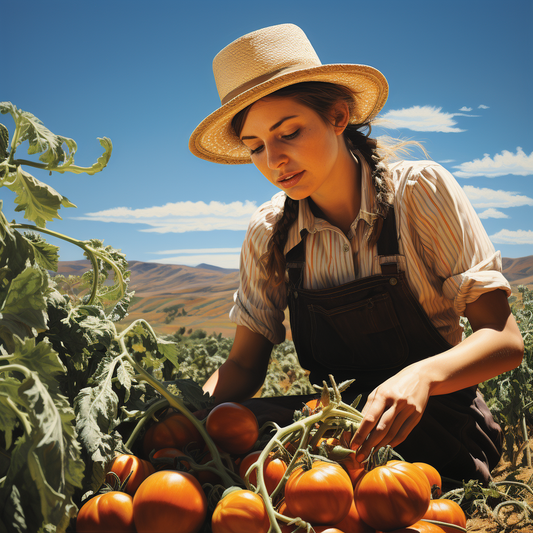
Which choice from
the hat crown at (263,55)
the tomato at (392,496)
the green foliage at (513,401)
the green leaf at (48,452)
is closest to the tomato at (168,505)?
the green leaf at (48,452)

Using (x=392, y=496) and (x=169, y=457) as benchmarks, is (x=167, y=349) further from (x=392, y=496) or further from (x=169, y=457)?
(x=392, y=496)

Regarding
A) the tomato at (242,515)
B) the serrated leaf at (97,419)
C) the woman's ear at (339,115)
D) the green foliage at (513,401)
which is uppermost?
the woman's ear at (339,115)

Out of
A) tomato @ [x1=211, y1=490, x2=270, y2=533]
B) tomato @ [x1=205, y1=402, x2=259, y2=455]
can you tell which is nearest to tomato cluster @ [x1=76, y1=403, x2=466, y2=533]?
tomato @ [x1=211, y1=490, x2=270, y2=533]

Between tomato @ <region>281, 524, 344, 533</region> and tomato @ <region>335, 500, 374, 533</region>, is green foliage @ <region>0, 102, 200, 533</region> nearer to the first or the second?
tomato @ <region>281, 524, 344, 533</region>

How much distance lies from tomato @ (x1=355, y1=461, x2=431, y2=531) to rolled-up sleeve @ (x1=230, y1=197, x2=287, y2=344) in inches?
43.7

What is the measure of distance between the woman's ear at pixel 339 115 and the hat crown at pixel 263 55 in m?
0.17

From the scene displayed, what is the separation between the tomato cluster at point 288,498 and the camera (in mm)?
852

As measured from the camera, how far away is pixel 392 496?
859 mm

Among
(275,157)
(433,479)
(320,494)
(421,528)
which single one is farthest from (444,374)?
(275,157)

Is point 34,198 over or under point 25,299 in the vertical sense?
over

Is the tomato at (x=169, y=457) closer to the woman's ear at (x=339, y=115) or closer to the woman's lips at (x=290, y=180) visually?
the woman's lips at (x=290, y=180)

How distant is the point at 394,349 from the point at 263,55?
3.92 ft

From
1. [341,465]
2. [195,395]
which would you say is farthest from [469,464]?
[195,395]

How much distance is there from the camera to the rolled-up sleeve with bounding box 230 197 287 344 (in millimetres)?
1999
